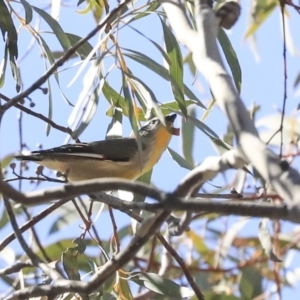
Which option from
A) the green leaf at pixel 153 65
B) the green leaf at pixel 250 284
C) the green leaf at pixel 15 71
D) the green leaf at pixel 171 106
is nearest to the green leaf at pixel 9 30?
the green leaf at pixel 15 71

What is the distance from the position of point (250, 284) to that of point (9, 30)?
1.15 m

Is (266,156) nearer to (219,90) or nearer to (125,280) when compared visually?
(219,90)

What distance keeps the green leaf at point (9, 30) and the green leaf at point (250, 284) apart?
1.10 m

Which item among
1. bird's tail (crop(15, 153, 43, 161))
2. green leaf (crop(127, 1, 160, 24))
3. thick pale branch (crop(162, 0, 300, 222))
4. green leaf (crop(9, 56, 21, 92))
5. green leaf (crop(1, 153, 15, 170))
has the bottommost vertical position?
thick pale branch (crop(162, 0, 300, 222))

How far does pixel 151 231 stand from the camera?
95cm

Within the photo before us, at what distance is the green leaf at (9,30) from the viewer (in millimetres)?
1745

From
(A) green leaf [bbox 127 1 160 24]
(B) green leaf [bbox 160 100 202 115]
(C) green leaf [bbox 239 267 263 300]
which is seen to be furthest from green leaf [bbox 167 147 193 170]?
(C) green leaf [bbox 239 267 263 300]

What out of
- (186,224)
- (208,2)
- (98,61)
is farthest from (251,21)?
(186,224)

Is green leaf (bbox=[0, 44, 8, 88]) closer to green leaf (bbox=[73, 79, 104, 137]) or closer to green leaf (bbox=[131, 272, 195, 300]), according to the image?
green leaf (bbox=[73, 79, 104, 137])

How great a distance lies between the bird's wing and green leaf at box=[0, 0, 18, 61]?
396 millimetres

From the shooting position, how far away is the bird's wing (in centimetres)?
214

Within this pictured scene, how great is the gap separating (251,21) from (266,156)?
1843mm

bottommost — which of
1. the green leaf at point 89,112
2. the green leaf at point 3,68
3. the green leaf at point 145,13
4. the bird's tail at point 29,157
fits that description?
the green leaf at point 89,112

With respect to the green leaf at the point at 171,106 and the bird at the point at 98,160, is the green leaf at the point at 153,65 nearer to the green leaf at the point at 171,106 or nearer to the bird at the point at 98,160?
the green leaf at the point at 171,106
